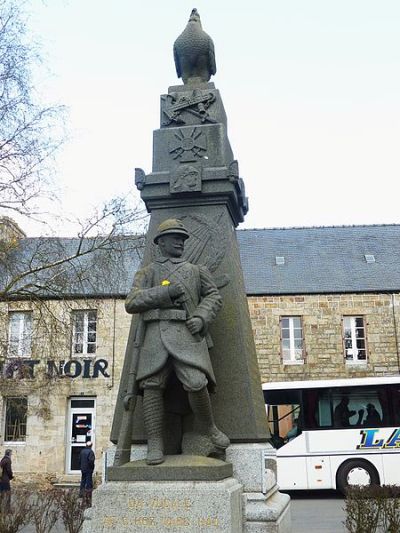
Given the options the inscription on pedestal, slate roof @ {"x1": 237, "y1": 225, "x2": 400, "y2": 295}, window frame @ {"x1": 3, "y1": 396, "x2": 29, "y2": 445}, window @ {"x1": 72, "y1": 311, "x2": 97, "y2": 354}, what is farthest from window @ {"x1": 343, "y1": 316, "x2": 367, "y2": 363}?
the inscription on pedestal

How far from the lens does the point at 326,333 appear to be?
69.6 ft

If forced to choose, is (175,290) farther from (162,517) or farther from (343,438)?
(343,438)

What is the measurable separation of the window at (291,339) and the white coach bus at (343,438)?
227 inches

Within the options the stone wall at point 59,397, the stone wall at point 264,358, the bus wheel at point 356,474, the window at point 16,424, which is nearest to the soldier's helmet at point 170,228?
the bus wheel at point 356,474

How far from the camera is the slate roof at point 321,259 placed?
21.8 meters

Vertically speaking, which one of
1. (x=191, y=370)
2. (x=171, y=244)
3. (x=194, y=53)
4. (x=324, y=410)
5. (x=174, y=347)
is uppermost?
(x=194, y=53)

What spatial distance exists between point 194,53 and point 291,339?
52.6ft

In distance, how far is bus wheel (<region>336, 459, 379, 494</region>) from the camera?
1484 cm

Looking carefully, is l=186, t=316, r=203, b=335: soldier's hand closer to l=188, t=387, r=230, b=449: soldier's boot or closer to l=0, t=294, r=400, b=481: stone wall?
l=188, t=387, r=230, b=449: soldier's boot

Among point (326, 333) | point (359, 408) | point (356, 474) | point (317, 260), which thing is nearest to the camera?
point (356, 474)

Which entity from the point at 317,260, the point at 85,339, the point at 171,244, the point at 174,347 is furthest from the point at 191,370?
the point at 317,260

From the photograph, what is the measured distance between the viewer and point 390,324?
69.3 ft

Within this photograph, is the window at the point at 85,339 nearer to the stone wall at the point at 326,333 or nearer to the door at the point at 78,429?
the door at the point at 78,429

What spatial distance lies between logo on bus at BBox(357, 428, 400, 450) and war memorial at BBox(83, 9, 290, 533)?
10302 millimetres
